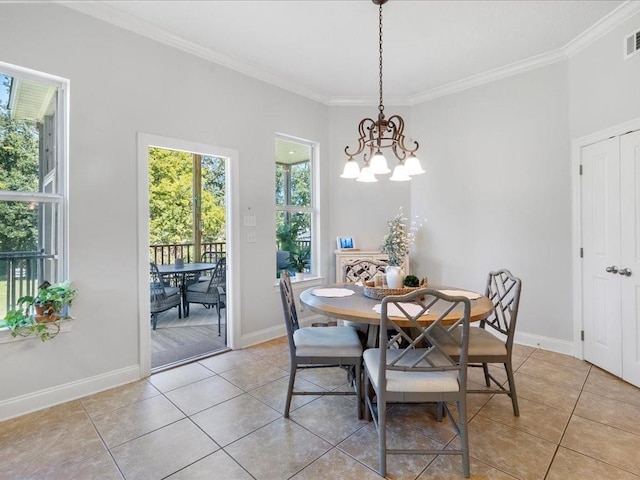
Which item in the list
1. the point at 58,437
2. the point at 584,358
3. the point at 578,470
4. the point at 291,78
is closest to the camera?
the point at 578,470

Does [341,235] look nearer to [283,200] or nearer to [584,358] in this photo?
[283,200]

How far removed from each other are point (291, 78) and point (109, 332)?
322 centimetres

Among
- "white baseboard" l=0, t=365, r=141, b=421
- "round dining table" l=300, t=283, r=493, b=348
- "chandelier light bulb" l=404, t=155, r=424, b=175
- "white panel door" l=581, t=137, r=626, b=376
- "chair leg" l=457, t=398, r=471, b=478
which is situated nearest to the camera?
"chair leg" l=457, t=398, r=471, b=478

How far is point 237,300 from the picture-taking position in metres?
3.44

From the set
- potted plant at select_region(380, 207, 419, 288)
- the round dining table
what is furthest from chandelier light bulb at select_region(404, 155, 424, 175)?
the round dining table

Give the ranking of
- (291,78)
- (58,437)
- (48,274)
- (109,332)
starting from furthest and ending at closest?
(291,78), (109,332), (48,274), (58,437)

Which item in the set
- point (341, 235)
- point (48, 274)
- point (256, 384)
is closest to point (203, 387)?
point (256, 384)

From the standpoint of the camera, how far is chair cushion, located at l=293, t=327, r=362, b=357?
215 cm

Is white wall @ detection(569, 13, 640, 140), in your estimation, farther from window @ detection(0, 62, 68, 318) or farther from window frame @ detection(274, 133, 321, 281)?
window @ detection(0, 62, 68, 318)

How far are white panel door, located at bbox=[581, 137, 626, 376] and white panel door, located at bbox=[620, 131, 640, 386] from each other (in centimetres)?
5

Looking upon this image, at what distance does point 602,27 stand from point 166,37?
3847 mm

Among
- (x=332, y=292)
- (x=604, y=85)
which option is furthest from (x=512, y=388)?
(x=604, y=85)

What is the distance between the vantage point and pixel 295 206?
13.7ft

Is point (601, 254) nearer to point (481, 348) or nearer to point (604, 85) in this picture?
point (604, 85)
